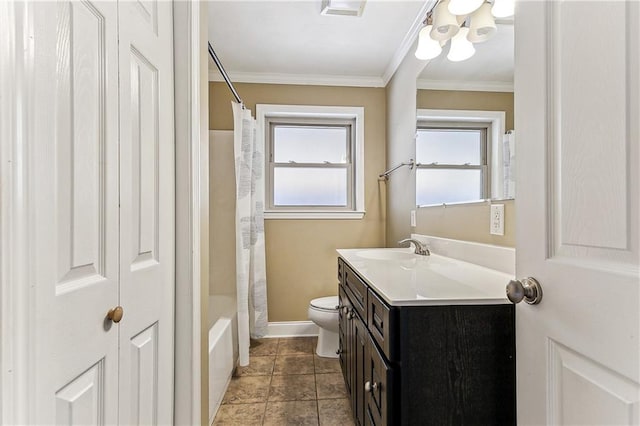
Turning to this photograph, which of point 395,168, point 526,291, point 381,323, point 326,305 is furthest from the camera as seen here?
point 395,168

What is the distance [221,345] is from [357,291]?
95cm

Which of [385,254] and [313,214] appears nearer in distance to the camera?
[385,254]

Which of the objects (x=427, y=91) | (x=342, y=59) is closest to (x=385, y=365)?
(x=427, y=91)

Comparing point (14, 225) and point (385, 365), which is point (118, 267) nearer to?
point (14, 225)

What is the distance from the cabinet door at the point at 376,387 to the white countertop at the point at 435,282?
0.21 meters

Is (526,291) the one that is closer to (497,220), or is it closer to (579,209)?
(579,209)

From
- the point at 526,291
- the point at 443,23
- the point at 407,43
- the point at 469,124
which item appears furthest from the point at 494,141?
the point at 407,43

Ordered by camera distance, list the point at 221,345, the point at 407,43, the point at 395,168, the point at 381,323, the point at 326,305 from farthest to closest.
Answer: the point at 395,168 → the point at 326,305 → the point at 407,43 → the point at 221,345 → the point at 381,323

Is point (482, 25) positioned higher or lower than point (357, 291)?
higher

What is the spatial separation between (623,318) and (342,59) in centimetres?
241

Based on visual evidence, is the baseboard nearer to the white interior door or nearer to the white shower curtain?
the white shower curtain

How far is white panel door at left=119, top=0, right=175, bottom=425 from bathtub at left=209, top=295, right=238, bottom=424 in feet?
1.94

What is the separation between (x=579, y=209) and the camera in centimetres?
57

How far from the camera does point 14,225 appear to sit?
493 millimetres
